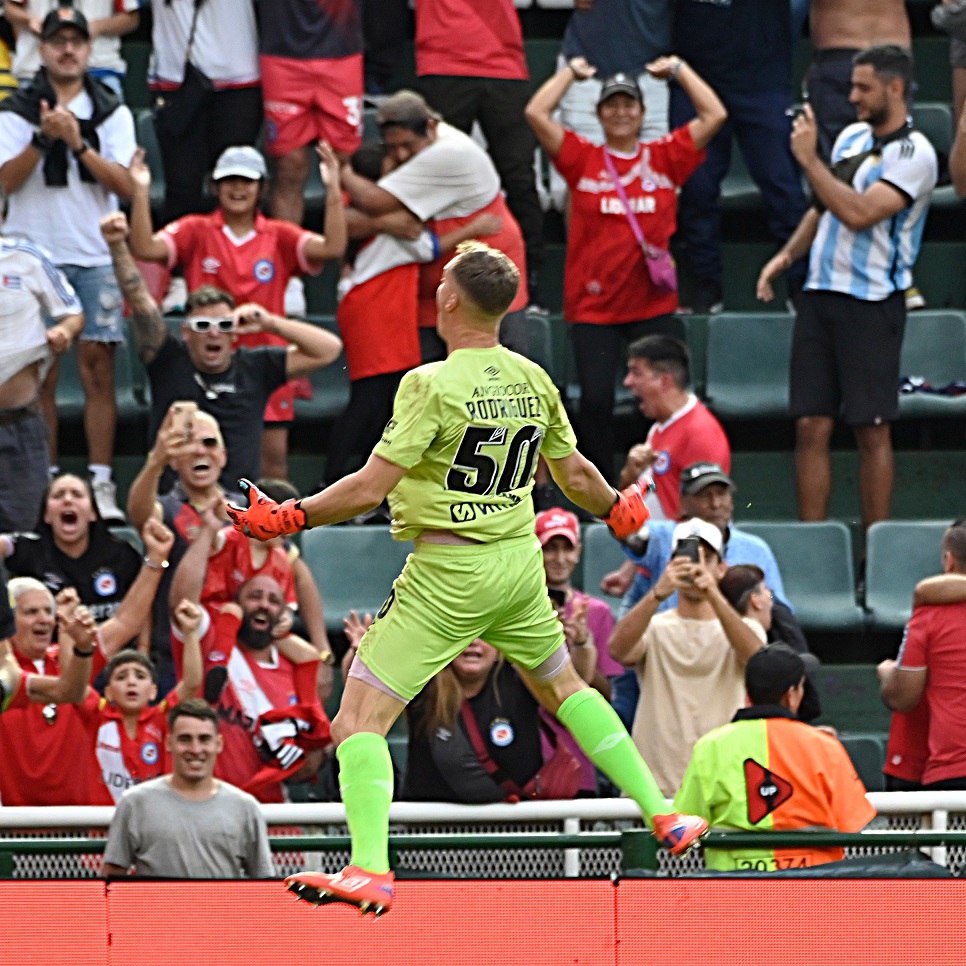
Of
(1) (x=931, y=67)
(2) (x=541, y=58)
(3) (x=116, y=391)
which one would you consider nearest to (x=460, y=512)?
(3) (x=116, y=391)

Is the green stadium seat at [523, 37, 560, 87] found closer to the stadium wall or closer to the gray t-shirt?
the gray t-shirt

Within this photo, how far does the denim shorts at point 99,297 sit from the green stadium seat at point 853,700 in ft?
12.2

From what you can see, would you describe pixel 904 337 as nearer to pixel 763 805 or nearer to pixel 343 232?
pixel 343 232

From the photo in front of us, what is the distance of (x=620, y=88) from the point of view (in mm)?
10023

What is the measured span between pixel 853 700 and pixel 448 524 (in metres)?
4.48

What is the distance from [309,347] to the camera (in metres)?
9.31

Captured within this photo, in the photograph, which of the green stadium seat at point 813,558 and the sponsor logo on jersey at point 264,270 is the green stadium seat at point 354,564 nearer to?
the sponsor logo on jersey at point 264,270

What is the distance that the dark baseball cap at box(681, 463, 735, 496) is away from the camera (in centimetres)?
837

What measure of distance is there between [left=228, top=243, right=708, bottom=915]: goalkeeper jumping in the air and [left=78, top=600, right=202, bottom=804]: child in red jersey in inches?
84.3

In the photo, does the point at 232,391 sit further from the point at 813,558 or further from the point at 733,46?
the point at 733,46

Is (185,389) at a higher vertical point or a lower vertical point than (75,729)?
higher

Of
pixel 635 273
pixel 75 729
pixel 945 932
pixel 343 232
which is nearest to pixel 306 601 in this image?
pixel 75 729

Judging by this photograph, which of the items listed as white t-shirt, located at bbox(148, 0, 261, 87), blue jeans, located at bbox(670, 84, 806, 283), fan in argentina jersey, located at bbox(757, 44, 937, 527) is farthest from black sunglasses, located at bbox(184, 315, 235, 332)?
blue jeans, located at bbox(670, 84, 806, 283)

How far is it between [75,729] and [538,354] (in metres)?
3.69
